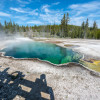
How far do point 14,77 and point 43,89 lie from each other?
351 cm

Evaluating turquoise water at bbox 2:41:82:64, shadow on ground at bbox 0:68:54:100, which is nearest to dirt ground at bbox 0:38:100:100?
shadow on ground at bbox 0:68:54:100

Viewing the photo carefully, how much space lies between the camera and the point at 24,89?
559cm

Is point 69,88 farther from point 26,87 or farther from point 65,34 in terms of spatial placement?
point 65,34

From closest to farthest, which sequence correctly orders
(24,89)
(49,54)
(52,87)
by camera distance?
(24,89) → (52,87) → (49,54)

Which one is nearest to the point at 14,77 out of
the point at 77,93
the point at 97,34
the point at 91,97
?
the point at 77,93

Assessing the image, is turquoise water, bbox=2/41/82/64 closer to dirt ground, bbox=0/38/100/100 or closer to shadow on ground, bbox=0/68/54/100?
dirt ground, bbox=0/38/100/100

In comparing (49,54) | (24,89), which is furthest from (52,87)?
(49,54)

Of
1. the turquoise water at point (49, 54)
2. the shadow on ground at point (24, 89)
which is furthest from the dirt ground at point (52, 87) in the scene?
the turquoise water at point (49, 54)

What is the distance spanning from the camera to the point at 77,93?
5.37 m

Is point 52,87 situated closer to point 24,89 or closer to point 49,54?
point 24,89

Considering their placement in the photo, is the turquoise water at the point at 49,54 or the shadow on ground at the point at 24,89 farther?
the turquoise water at the point at 49,54

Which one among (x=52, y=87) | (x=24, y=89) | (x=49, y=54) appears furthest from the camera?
(x=49, y=54)

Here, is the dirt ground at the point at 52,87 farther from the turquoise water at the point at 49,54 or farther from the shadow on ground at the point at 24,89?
the turquoise water at the point at 49,54

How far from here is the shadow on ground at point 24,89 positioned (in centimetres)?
497
